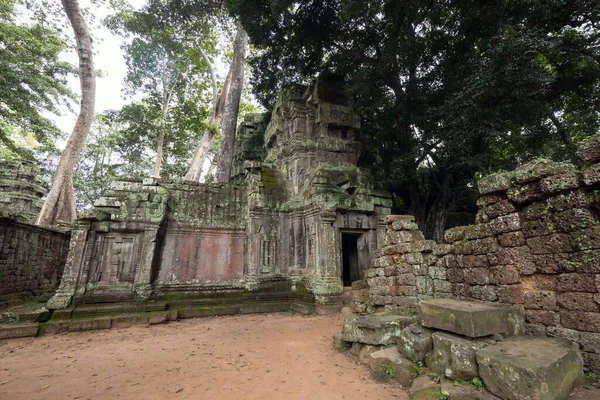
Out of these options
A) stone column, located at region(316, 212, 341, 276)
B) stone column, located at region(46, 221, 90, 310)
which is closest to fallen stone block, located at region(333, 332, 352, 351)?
stone column, located at region(316, 212, 341, 276)

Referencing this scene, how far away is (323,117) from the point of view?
1180cm

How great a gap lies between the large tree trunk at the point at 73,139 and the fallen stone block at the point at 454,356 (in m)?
14.2

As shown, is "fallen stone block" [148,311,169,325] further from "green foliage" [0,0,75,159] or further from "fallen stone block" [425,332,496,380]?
"green foliage" [0,0,75,159]

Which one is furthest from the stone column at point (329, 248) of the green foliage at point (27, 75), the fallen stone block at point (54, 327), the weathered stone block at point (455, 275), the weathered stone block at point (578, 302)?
the green foliage at point (27, 75)

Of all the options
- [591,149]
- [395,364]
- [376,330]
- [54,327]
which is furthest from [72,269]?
[591,149]

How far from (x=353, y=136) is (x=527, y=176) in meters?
8.89

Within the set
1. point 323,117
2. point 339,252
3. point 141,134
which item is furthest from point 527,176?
point 141,134

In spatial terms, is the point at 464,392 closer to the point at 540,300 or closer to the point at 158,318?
the point at 540,300

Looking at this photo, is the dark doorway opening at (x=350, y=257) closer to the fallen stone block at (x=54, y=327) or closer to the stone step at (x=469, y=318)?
the stone step at (x=469, y=318)

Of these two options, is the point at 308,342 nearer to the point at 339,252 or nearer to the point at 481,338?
the point at 481,338

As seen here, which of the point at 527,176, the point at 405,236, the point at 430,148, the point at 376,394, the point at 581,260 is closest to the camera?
the point at 581,260

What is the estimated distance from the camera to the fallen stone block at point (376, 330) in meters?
4.52

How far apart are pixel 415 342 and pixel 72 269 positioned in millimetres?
Answer: 9040

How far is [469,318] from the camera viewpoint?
3389 mm
